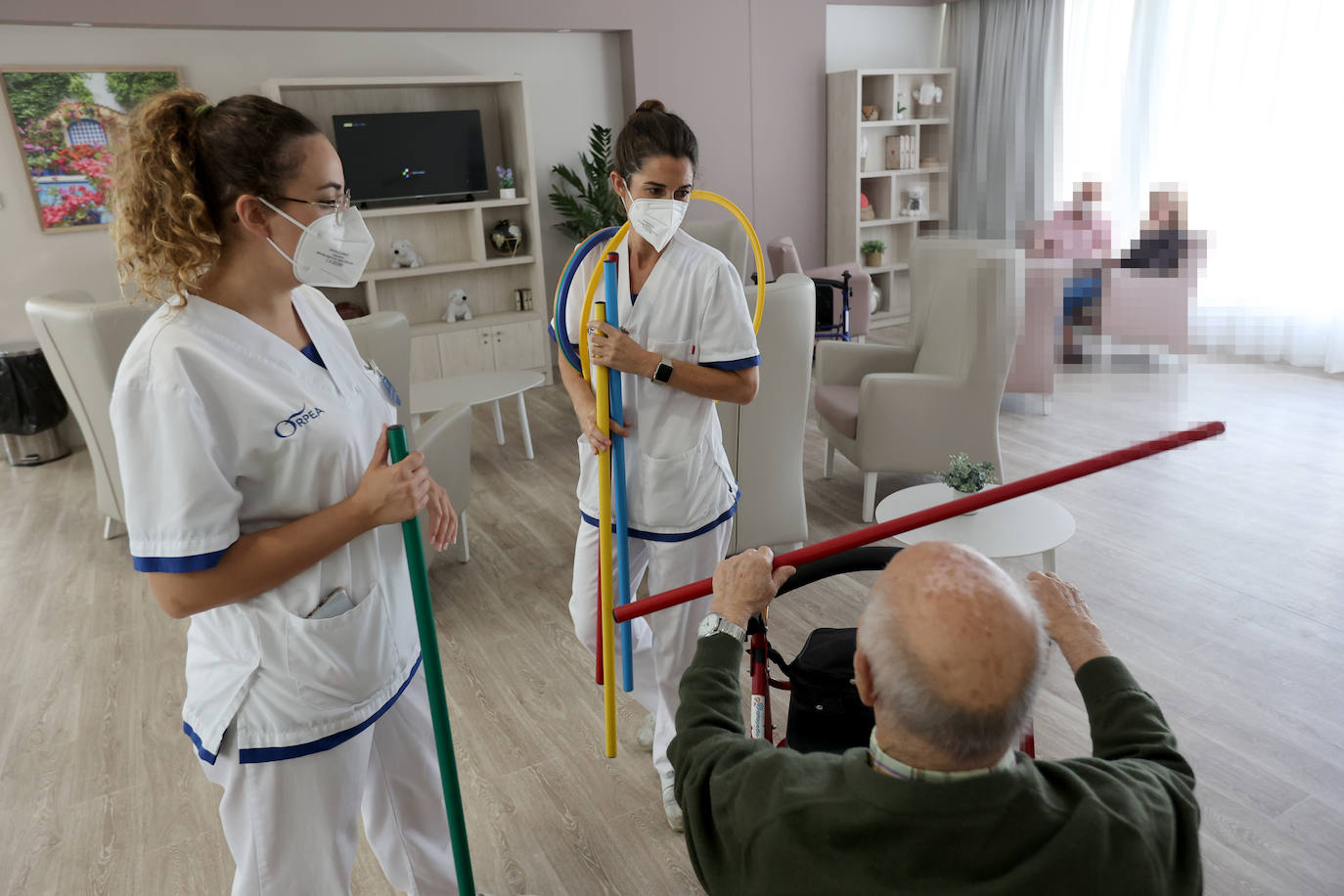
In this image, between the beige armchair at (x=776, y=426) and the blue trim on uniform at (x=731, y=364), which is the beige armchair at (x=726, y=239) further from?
the blue trim on uniform at (x=731, y=364)

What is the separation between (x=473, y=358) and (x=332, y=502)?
4.53m

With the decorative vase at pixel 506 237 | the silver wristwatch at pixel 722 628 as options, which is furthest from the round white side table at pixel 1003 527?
the decorative vase at pixel 506 237

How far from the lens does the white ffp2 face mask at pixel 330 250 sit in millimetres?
1128

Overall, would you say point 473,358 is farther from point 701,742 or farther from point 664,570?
point 701,742

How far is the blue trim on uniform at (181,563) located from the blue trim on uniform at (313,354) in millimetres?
294

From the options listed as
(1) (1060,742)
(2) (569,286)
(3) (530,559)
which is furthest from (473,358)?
(1) (1060,742)

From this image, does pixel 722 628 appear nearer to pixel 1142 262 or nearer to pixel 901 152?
pixel 1142 262

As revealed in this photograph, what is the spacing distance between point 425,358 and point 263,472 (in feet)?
14.7

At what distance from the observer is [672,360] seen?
5.62 feet

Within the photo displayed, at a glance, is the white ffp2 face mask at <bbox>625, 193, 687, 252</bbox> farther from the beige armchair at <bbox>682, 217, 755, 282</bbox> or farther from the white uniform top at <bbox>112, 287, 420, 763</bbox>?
the beige armchair at <bbox>682, 217, 755, 282</bbox>

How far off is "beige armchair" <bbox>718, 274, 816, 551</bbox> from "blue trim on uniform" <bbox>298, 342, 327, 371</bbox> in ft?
5.33

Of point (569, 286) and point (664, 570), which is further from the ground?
point (569, 286)

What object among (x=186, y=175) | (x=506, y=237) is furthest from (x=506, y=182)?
(x=186, y=175)

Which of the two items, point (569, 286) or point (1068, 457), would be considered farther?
point (1068, 457)
